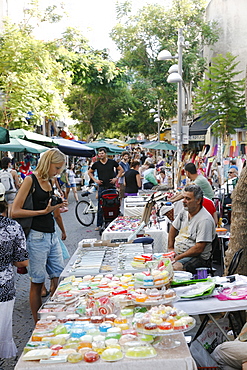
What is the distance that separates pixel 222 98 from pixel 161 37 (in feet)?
56.2

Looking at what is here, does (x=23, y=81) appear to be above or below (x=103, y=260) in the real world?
above

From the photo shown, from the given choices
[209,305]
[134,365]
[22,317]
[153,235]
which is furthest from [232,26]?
[134,365]

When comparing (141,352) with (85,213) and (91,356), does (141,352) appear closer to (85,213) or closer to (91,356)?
(91,356)

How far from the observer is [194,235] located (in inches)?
243

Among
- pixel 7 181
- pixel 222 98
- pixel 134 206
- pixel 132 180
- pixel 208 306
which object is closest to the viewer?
pixel 208 306

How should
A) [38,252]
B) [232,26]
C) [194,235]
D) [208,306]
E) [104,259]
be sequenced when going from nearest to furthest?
[208,306] → [38,252] → [104,259] → [194,235] → [232,26]

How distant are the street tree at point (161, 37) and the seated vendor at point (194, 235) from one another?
2612cm

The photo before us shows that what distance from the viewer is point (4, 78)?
1761 cm

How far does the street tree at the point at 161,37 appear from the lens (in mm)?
31406

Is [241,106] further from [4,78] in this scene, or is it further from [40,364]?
[40,364]

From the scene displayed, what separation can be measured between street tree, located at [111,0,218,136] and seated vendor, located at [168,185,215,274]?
26125 mm

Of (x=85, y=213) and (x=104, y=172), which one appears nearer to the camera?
(x=104, y=172)

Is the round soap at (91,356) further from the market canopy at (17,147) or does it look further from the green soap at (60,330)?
the market canopy at (17,147)

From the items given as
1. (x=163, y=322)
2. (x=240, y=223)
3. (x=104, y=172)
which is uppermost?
(x=104, y=172)
